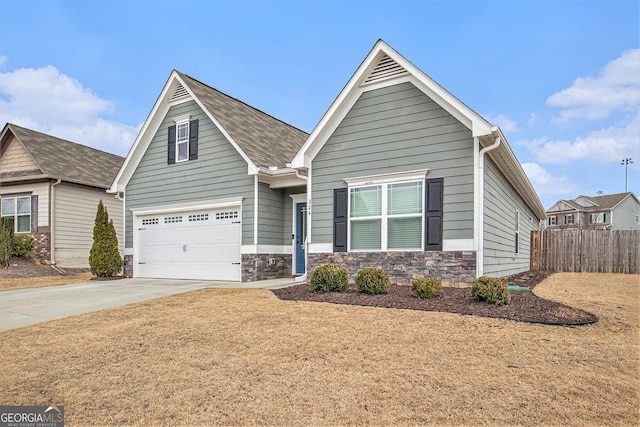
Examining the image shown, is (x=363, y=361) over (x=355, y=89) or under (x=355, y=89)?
under

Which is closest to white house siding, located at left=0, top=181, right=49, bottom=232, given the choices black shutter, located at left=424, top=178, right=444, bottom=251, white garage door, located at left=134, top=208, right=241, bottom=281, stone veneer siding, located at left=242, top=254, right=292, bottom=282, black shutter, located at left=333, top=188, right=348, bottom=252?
white garage door, located at left=134, top=208, right=241, bottom=281

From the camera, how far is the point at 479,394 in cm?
321

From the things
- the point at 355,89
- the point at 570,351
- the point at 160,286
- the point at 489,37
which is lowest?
the point at 160,286

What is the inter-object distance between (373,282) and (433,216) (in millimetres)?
2201

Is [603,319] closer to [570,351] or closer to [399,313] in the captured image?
A: [570,351]

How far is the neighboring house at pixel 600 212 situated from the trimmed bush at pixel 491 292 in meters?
48.0

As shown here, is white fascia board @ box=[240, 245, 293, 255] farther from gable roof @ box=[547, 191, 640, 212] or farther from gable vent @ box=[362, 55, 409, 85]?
gable roof @ box=[547, 191, 640, 212]

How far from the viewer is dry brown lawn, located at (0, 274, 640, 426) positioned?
2.98 m

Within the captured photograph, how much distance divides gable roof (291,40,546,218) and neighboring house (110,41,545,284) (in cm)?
3

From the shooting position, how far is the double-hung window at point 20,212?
1662 centimetres

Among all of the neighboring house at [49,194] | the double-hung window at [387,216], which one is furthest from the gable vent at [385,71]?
the neighboring house at [49,194]

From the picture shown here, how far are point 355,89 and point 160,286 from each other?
24.5ft

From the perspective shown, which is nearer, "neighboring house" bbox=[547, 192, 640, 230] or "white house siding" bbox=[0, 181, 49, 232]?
"white house siding" bbox=[0, 181, 49, 232]

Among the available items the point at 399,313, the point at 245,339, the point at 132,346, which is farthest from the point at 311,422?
the point at 399,313
